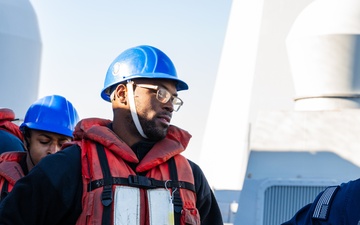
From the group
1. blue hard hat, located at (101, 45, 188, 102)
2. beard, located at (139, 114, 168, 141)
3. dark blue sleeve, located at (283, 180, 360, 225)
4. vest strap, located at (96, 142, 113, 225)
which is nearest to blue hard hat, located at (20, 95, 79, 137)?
blue hard hat, located at (101, 45, 188, 102)

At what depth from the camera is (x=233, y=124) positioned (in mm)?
18438

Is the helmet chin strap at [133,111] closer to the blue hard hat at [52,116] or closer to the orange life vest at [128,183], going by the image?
the orange life vest at [128,183]

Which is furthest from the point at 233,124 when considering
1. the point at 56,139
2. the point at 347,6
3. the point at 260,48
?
the point at 56,139

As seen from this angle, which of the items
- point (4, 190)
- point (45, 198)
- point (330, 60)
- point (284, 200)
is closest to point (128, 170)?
point (45, 198)

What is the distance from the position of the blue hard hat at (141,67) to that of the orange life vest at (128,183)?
0.31 m

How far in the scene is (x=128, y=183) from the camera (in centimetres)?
514

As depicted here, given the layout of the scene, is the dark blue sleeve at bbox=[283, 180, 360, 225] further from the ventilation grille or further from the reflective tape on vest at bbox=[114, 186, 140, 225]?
the ventilation grille

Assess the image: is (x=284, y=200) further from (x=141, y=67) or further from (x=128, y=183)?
(x=128, y=183)

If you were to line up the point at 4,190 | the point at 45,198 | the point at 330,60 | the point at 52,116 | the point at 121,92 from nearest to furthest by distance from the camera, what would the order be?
the point at 45,198 < the point at 121,92 < the point at 4,190 < the point at 52,116 < the point at 330,60

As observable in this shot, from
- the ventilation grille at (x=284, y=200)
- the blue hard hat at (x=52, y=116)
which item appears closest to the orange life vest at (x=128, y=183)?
the blue hard hat at (x=52, y=116)

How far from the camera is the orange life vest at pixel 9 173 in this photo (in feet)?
22.5

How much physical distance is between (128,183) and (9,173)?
6.38 feet

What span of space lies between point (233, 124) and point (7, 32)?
5.26m

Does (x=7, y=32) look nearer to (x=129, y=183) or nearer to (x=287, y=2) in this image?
(x=287, y=2)
